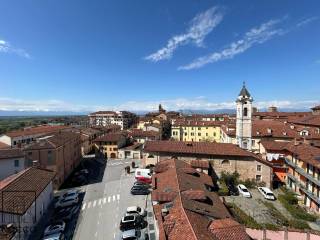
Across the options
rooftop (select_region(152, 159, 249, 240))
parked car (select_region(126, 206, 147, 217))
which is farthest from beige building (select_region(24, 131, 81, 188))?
rooftop (select_region(152, 159, 249, 240))

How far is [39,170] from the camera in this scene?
33469mm

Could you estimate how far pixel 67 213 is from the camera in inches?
1156


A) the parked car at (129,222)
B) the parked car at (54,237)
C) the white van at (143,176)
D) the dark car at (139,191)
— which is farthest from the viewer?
the white van at (143,176)

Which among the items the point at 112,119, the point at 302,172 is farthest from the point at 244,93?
the point at 112,119

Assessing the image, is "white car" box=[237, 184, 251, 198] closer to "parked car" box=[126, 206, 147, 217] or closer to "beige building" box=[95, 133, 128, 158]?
"parked car" box=[126, 206, 147, 217]

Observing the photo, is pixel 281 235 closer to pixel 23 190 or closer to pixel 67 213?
pixel 67 213

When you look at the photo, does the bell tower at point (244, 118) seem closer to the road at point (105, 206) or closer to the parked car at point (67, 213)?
the road at point (105, 206)

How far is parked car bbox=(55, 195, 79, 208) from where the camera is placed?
104ft

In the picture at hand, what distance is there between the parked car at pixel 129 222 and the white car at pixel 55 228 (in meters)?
6.68

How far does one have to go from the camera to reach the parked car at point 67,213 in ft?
92.7

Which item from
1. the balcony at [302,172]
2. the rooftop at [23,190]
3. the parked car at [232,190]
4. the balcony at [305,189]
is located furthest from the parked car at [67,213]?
the balcony at [302,172]

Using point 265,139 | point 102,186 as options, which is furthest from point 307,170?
point 102,186

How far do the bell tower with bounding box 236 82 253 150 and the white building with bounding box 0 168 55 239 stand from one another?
135ft

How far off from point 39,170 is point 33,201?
860 cm
